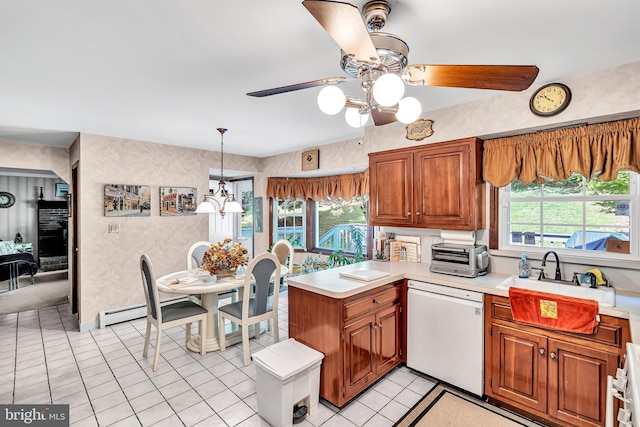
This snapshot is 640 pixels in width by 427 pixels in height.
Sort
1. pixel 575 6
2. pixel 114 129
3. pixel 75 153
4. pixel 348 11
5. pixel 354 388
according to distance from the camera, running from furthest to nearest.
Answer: pixel 75 153 < pixel 114 129 < pixel 354 388 < pixel 575 6 < pixel 348 11

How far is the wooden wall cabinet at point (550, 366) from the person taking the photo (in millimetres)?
1844

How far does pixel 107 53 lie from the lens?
71.7 inches

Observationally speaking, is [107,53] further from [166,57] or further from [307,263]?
[307,263]

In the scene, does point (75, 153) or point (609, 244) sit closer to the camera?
point (609, 244)

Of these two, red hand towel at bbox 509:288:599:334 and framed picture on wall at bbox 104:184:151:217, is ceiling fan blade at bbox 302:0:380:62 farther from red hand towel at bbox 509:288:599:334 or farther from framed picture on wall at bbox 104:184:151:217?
framed picture on wall at bbox 104:184:151:217

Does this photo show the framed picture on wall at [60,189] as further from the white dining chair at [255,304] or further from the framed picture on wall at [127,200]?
the white dining chair at [255,304]

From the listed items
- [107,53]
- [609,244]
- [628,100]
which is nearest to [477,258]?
[609,244]

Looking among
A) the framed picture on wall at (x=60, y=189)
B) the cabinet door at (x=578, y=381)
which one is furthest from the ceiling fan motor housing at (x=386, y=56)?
the framed picture on wall at (x=60, y=189)

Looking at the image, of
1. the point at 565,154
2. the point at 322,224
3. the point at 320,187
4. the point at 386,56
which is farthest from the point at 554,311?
the point at 322,224

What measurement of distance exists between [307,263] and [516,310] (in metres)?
3.44

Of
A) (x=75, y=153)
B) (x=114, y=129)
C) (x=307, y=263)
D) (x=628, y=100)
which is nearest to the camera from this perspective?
(x=628, y=100)

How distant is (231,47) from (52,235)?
27.1ft

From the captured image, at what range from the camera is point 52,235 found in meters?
7.34

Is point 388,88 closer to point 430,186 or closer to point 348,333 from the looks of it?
Answer: point 348,333
